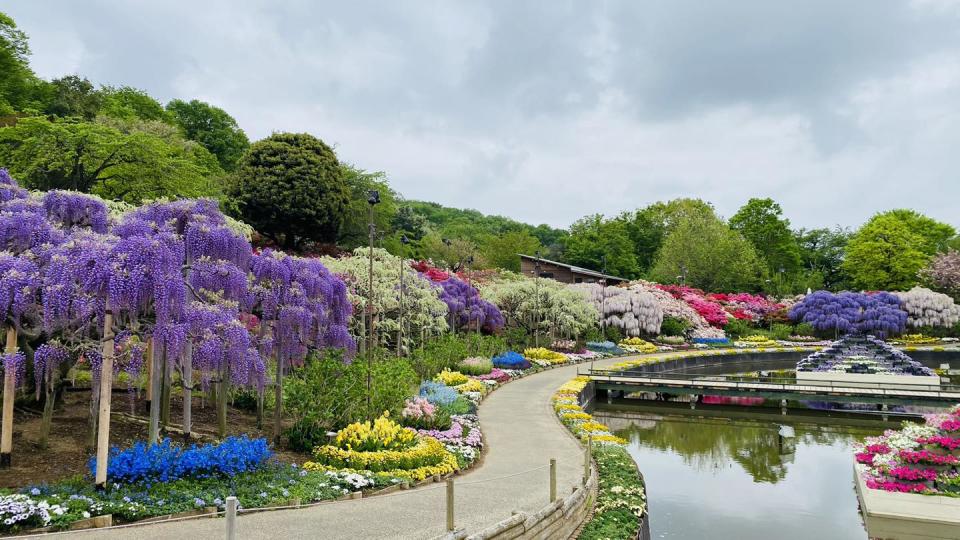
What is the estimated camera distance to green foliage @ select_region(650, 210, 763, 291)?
2315 inches

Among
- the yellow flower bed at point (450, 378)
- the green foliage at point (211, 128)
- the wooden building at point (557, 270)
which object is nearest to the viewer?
the yellow flower bed at point (450, 378)

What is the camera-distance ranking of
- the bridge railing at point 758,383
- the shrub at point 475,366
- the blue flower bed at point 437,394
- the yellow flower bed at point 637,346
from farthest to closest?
1. the yellow flower bed at point 637,346
2. the shrub at point 475,366
3. the bridge railing at point 758,383
4. the blue flower bed at point 437,394

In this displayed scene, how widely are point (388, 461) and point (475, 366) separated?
13285 mm

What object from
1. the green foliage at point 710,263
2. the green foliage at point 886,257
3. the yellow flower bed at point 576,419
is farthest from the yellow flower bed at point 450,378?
the green foliage at point 886,257

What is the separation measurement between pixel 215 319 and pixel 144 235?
1.45 m

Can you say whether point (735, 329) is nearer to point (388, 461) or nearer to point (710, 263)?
point (710, 263)

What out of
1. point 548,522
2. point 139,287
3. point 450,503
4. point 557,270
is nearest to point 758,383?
point 548,522

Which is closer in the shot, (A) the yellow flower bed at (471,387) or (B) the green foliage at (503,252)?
(A) the yellow flower bed at (471,387)

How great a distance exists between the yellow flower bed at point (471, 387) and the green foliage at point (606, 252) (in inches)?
1855

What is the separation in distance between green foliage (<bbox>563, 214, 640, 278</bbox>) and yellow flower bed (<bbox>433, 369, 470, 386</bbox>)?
1840 inches

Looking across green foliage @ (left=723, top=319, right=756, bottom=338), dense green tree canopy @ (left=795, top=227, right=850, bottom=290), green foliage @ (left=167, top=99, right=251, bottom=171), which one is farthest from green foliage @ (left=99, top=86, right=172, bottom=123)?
dense green tree canopy @ (left=795, top=227, right=850, bottom=290)

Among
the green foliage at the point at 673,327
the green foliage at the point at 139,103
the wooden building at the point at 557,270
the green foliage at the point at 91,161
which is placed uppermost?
the green foliage at the point at 139,103

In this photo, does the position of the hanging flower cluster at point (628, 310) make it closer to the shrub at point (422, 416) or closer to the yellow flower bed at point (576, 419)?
the yellow flower bed at point (576, 419)

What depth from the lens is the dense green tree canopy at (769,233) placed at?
70312mm
